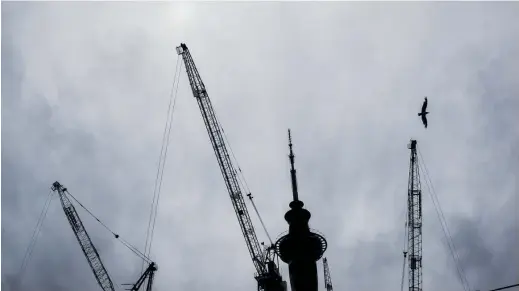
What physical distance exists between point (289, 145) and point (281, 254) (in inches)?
917

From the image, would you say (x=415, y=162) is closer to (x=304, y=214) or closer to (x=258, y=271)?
(x=304, y=214)

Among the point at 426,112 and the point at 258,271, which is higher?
the point at 426,112

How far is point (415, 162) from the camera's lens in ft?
280

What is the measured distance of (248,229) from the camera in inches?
3125

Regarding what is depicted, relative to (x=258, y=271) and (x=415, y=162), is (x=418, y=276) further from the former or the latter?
(x=258, y=271)

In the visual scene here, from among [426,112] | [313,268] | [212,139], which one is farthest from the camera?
[212,139]

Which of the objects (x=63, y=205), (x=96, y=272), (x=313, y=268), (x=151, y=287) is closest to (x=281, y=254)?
(x=313, y=268)

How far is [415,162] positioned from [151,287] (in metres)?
57.9

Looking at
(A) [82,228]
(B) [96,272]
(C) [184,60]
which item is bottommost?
(B) [96,272]

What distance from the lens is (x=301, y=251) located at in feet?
248

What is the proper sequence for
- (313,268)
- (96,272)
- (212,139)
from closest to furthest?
(313,268)
(212,139)
(96,272)

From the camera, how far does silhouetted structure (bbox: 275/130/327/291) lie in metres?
73.6

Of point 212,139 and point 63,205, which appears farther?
point 63,205

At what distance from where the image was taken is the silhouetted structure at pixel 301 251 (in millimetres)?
73562
